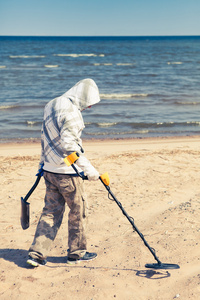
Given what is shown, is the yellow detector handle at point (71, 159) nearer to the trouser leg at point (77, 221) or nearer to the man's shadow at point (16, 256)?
the trouser leg at point (77, 221)

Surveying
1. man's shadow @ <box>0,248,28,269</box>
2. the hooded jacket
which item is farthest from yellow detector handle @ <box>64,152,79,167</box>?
man's shadow @ <box>0,248,28,269</box>

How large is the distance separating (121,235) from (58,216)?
0.99 m

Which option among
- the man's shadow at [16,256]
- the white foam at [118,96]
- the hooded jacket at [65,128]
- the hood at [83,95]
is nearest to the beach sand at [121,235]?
the man's shadow at [16,256]

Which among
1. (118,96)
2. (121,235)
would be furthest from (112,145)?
(118,96)

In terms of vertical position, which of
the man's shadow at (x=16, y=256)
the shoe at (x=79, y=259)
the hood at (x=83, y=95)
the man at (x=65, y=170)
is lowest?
the man's shadow at (x=16, y=256)

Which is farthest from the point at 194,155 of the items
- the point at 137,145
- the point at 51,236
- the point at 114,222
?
the point at 51,236

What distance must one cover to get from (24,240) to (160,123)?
8211 millimetres

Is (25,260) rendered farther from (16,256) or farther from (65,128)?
(65,128)

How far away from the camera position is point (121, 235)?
14.3 ft

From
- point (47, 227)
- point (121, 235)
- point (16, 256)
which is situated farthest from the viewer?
point (121, 235)

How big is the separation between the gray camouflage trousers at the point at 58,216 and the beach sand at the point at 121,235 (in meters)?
0.22

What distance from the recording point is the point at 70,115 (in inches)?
129

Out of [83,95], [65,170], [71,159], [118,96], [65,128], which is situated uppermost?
[83,95]

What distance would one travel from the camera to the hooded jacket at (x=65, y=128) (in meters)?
3.25
